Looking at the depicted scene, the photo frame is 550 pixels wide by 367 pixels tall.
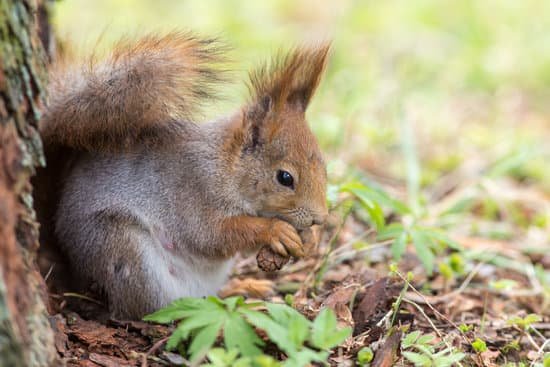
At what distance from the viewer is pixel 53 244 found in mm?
2070

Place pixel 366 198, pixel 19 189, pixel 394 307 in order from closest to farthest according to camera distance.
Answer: pixel 19 189
pixel 394 307
pixel 366 198

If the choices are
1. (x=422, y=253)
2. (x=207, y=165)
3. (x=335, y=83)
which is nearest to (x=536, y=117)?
(x=335, y=83)

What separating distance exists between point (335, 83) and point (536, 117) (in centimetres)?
123

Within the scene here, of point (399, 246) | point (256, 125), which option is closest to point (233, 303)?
point (256, 125)

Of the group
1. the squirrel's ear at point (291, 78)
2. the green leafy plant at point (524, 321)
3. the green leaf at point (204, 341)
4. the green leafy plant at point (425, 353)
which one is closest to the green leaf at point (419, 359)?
the green leafy plant at point (425, 353)

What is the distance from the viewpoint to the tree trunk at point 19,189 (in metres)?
1.25

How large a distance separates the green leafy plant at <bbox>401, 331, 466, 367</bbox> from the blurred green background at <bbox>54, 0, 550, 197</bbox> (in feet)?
4.94

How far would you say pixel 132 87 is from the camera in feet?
5.98

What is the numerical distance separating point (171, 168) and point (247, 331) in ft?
2.25

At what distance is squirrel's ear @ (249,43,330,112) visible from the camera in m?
2.02

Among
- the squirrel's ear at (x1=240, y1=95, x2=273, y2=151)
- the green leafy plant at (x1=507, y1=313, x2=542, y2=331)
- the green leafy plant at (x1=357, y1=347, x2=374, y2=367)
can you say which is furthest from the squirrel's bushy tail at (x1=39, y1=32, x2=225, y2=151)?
the green leafy plant at (x1=507, y1=313, x2=542, y2=331)

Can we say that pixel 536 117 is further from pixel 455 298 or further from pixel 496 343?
pixel 496 343

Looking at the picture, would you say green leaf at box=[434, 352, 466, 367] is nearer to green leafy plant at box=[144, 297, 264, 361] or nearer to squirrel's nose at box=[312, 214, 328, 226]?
green leafy plant at box=[144, 297, 264, 361]

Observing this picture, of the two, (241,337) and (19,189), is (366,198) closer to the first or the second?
(241,337)
